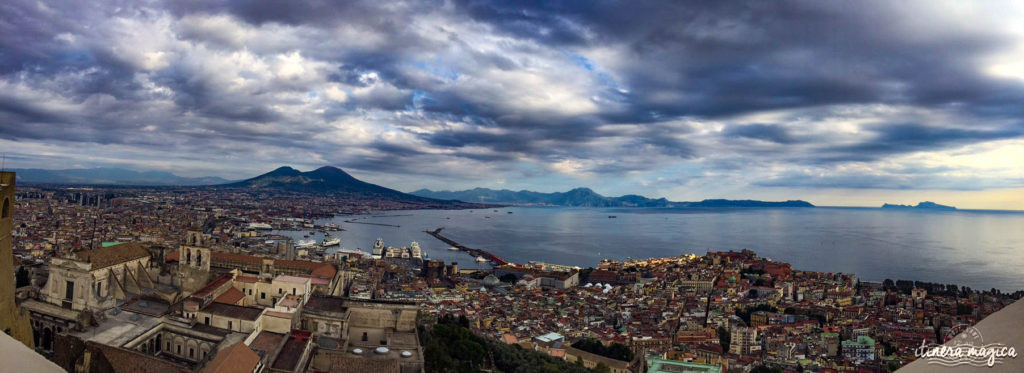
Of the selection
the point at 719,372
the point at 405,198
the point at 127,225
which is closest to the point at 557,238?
the point at 127,225

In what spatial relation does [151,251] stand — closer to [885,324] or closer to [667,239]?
[885,324]

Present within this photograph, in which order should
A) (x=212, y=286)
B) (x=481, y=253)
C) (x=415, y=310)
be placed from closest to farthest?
(x=212, y=286) < (x=415, y=310) < (x=481, y=253)

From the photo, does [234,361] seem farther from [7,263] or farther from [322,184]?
[322,184]

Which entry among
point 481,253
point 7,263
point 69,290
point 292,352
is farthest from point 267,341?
point 481,253

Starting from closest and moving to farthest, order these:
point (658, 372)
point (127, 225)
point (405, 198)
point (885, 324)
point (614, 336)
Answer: point (658, 372) → point (614, 336) → point (885, 324) → point (127, 225) → point (405, 198)

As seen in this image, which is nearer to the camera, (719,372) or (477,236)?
(719,372)

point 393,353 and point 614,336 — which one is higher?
point 393,353

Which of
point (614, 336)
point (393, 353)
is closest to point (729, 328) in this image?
point (614, 336)

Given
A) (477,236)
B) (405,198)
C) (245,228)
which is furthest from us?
(405,198)
